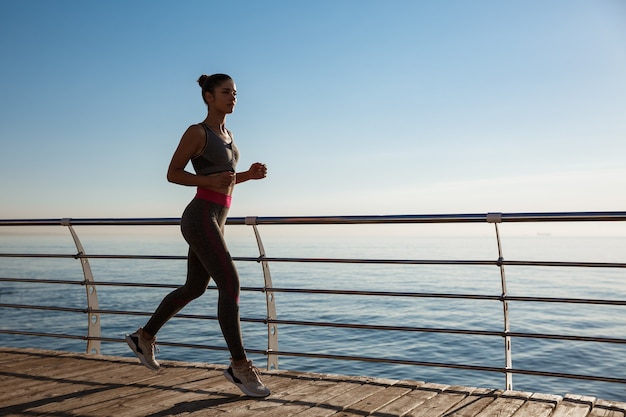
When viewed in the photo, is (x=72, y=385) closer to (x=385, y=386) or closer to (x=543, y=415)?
(x=385, y=386)

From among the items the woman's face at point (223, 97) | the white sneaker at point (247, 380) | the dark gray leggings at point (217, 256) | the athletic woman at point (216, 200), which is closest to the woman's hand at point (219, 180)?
the athletic woman at point (216, 200)

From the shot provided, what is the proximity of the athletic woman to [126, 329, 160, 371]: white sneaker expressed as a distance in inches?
22.7

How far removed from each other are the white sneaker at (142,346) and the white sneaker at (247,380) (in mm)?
600

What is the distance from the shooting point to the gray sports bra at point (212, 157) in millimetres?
3311

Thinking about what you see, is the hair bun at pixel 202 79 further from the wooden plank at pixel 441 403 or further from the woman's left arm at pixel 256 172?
the wooden plank at pixel 441 403

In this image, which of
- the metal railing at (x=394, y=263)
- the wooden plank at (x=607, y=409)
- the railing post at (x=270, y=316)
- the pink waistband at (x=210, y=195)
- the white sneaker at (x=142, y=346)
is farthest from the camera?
the railing post at (x=270, y=316)

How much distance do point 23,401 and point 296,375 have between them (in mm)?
1509

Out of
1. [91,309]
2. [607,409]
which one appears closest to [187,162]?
[91,309]

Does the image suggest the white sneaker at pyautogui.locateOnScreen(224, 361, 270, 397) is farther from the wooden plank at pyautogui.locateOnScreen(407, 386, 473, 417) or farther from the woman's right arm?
the woman's right arm

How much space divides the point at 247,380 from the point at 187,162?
117 cm

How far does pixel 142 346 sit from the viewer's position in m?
3.69

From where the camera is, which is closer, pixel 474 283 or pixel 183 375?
pixel 183 375

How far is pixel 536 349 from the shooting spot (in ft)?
48.5

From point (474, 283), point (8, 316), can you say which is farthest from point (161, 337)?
point (474, 283)
